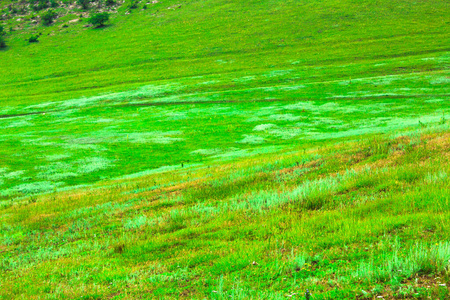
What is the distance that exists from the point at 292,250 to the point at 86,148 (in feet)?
139

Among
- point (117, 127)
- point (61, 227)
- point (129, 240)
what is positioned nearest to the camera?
point (129, 240)

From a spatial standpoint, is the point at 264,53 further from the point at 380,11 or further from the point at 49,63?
the point at 49,63

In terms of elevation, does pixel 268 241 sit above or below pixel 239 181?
above

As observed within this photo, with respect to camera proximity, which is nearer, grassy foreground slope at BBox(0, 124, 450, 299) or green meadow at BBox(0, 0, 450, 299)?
grassy foreground slope at BBox(0, 124, 450, 299)

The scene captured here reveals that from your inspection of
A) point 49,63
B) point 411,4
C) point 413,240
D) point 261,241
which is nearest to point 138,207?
point 261,241

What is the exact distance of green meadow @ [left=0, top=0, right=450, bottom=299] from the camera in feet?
23.4

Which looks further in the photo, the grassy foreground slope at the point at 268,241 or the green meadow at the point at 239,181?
the green meadow at the point at 239,181

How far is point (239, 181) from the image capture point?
16609 millimetres

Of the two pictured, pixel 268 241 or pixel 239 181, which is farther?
pixel 239 181

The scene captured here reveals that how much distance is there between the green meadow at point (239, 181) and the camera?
7.13 meters

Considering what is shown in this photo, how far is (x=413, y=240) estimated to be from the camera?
7086mm

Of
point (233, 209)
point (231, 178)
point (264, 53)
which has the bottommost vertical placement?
point (264, 53)

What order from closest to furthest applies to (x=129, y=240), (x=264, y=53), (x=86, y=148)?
1. (x=129, y=240)
2. (x=86, y=148)
3. (x=264, y=53)

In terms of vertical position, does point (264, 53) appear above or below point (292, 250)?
below
